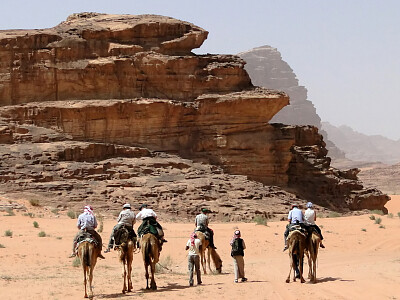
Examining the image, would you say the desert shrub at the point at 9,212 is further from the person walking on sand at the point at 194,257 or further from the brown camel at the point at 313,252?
the brown camel at the point at 313,252

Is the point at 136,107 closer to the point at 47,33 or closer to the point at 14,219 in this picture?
the point at 47,33

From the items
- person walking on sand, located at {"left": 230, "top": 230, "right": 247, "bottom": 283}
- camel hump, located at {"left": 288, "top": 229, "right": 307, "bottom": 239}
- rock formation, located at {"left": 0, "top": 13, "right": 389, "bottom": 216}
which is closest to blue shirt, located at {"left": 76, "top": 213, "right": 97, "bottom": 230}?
person walking on sand, located at {"left": 230, "top": 230, "right": 247, "bottom": 283}

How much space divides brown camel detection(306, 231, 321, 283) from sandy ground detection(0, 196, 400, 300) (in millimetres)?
332

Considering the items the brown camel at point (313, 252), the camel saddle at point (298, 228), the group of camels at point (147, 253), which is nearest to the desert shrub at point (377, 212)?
the brown camel at point (313, 252)

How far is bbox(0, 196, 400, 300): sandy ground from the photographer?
13.0 m

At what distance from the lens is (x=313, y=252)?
47.9ft

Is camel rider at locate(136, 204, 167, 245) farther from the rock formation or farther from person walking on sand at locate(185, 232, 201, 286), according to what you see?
the rock formation

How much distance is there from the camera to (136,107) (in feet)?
123

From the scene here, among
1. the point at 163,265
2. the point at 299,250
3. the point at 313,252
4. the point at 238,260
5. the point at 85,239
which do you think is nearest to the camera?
the point at 85,239

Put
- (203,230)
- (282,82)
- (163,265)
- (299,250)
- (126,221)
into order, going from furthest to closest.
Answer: (282,82) → (163,265) → (203,230) → (299,250) → (126,221)

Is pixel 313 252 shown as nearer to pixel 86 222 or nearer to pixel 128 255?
pixel 128 255

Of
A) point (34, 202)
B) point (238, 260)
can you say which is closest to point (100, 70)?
point (34, 202)

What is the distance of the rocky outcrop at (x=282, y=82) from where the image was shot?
478 feet

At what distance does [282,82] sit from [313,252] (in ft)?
476
